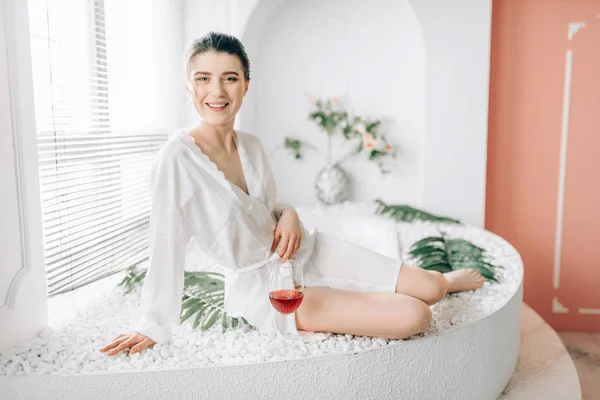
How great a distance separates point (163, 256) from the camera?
1794mm

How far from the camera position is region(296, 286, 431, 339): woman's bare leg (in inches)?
71.3

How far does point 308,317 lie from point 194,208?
21.0 inches

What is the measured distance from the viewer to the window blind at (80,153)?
2.05 meters

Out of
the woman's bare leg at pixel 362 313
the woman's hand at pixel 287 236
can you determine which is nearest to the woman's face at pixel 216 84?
the woman's hand at pixel 287 236

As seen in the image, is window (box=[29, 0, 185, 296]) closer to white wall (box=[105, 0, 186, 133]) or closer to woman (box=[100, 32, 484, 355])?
white wall (box=[105, 0, 186, 133])

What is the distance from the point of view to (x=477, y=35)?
342 centimetres

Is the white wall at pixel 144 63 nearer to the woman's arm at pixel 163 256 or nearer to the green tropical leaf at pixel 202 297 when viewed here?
the green tropical leaf at pixel 202 297

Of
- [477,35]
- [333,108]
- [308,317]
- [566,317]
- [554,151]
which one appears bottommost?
[566,317]

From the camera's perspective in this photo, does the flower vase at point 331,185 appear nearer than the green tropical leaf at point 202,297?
No

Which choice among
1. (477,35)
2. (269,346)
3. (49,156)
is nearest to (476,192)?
(477,35)

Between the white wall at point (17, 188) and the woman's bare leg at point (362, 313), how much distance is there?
92 centimetres

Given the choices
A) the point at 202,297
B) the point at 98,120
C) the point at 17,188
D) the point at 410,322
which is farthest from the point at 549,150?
the point at 17,188

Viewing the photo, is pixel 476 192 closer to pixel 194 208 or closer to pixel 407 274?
pixel 407 274

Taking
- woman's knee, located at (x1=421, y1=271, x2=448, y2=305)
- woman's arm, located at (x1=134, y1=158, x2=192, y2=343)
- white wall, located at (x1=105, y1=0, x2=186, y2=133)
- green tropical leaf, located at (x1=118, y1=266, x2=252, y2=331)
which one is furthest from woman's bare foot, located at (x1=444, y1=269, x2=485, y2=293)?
white wall, located at (x1=105, y1=0, x2=186, y2=133)
